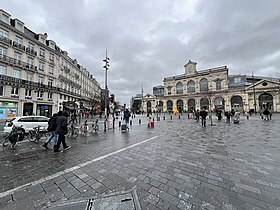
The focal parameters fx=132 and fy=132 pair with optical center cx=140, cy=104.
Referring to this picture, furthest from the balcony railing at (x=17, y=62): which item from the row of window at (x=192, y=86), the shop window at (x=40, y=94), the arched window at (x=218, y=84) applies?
the arched window at (x=218, y=84)

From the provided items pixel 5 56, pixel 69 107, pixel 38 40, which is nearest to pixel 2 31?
pixel 5 56

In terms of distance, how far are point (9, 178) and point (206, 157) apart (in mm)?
6160

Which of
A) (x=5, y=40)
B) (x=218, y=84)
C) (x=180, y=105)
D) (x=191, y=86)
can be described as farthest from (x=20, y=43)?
(x=218, y=84)

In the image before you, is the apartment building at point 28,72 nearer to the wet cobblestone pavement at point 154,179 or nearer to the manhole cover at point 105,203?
the wet cobblestone pavement at point 154,179

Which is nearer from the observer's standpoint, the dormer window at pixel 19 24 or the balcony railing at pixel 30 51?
the dormer window at pixel 19 24

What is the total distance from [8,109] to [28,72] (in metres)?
7.91

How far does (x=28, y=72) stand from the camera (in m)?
26.2

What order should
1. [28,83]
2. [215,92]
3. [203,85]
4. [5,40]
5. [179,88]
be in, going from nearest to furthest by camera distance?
[5,40] → [28,83] → [215,92] → [203,85] → [179,88]

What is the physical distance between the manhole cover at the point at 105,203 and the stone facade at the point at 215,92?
4003 centimetres

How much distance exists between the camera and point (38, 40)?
2859 cm

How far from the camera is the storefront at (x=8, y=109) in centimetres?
2241

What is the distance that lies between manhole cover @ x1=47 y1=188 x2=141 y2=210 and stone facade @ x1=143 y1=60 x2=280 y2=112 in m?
40.0

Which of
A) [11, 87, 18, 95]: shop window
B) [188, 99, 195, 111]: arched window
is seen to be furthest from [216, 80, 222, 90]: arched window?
[11, 87, 18, 95]: shop window

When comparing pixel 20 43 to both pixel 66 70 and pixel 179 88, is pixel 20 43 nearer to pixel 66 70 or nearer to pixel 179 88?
pixel 66 70
